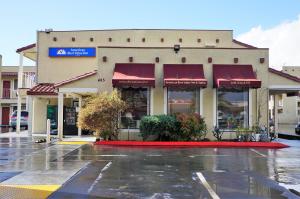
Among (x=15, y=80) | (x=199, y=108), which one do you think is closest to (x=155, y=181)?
(x=199, y=108)

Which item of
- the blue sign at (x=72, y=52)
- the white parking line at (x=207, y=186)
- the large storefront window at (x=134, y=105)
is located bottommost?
the white parking line at (x=207, y=186)

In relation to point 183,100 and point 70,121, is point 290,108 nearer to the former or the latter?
point 70,121

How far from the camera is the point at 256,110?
2477cm

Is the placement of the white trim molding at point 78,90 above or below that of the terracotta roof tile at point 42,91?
below

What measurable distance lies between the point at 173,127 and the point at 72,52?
1218 cm

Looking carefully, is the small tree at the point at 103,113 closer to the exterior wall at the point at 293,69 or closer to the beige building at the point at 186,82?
the beige building at the point at 186,82

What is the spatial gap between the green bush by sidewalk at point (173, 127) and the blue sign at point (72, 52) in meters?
10.3

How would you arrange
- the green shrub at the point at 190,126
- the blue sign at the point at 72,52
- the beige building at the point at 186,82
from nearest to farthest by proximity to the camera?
the green shrub at the point at 190,126 < the beige building at the point at 186,82 < the blue sign at the point at 72,52

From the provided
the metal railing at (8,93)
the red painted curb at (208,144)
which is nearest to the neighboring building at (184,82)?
the red painted curb at (208,144)

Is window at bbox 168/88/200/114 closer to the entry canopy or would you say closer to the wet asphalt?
the entry canopy

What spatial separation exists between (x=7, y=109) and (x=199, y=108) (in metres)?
35.1

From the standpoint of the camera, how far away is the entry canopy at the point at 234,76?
77.2 feet

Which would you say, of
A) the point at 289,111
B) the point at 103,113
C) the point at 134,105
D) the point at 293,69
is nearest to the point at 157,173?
Answer: the point at 103,113

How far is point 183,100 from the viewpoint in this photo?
2484 cm
